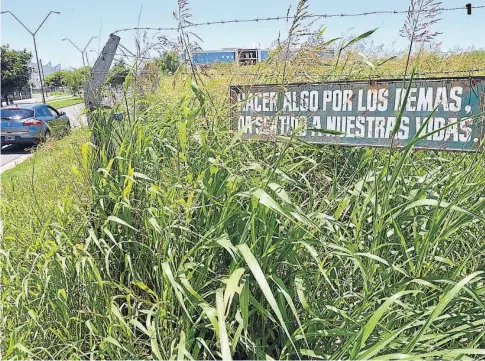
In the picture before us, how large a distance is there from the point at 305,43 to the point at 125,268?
1375 millimetres

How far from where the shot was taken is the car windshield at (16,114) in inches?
493

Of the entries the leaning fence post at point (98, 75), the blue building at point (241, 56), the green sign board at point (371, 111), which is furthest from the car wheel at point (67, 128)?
the green sign board at point (371, 111)

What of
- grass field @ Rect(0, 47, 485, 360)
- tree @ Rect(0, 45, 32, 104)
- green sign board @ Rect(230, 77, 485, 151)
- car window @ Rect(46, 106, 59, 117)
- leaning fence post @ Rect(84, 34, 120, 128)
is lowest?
grass field @ Rect(0, 47, 485, 360)

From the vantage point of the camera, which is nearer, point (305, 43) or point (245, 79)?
point (305, 43)

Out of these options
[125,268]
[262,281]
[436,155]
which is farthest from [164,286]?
[436,155]

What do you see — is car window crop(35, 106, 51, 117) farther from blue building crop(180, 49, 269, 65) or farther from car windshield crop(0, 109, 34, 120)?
blue building crop(180, 49, 269, 65)

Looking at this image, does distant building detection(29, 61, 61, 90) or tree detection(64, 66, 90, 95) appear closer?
tree detection(64, 66, 90, 95)

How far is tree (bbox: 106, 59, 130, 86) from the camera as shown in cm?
291

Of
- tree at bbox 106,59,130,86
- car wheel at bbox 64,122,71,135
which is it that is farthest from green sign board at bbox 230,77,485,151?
car wheel at bbox 64,122,71,135

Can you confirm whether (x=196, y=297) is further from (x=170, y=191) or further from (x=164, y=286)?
(x=170, y=191)

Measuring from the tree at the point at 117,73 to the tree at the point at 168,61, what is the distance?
266mm

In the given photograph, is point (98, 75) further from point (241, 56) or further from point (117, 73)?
point (241, 56)

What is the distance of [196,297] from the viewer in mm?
1549

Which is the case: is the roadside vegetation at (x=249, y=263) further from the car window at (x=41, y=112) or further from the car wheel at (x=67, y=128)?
the car window at (x=41, y=112)
